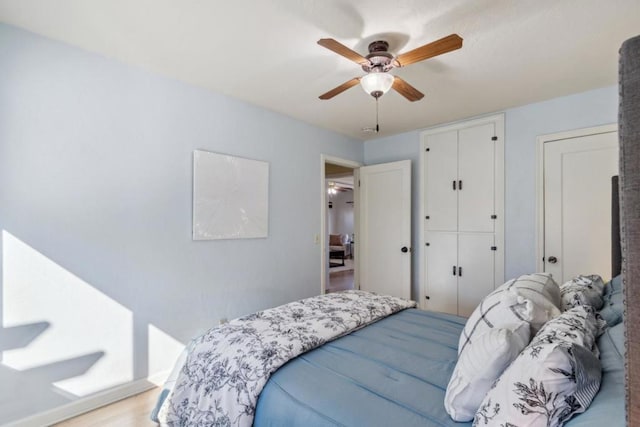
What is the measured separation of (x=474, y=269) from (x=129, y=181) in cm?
343

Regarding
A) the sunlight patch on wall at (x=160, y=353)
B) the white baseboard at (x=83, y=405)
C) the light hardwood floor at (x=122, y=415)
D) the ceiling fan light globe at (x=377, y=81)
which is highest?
the ceiling fan light globe at (x=377, y=81)

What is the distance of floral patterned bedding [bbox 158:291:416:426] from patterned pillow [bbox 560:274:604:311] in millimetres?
1037

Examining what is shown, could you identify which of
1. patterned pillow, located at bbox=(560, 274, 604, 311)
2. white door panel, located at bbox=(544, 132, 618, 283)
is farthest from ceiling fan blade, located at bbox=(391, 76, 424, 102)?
white door panel, located at bbox=(544, 132, 618, 283)

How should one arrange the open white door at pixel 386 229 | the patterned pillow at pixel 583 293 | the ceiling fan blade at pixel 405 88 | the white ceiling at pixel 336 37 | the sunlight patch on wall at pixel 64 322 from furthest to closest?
1. the open white door at pixel 386 229
2. the ceiling fan blade at pixel 405 88
3. the sunlight patch on wall at pixel 64 322
4. the white ceiling at pixel 336 37
5. the patterned pillow at pixel 583 293

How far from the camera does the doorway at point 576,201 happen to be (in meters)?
2.77

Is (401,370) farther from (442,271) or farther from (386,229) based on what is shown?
(386,229)

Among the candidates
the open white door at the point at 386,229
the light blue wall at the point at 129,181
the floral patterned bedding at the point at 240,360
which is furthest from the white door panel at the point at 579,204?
the light blue wall at the point at 129,181

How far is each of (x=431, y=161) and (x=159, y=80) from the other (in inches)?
118

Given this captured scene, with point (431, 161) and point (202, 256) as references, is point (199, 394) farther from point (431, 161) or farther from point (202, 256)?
point (431, 161)

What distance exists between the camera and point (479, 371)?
3.40 feet

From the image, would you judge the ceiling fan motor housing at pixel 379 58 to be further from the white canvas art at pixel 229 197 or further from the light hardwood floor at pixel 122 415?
the light hardwood floor at pixel 122 415

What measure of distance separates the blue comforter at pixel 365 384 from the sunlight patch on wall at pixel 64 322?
1.57 metres

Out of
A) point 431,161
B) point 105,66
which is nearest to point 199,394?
point 105,66

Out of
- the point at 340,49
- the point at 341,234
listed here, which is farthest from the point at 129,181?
the point at 341,234
